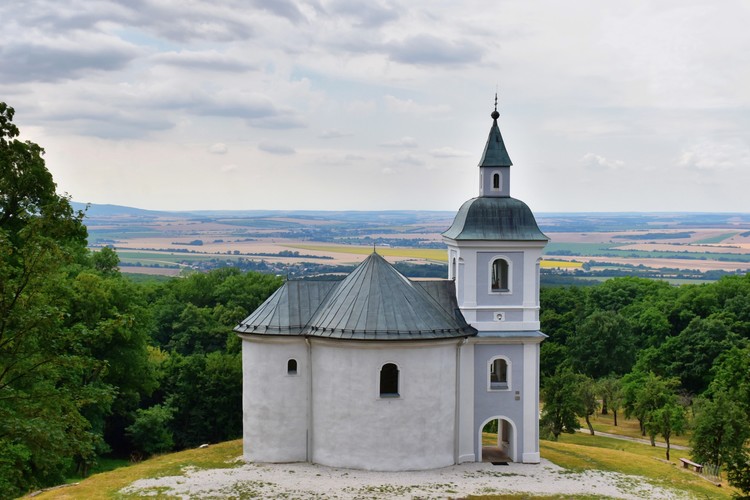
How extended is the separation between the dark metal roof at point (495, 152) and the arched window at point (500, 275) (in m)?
4.13

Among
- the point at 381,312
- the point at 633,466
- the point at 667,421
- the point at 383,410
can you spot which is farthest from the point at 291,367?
the point at 667,421

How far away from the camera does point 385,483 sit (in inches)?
1046

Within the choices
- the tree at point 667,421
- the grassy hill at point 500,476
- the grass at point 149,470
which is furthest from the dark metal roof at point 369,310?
the tree at point 667,421

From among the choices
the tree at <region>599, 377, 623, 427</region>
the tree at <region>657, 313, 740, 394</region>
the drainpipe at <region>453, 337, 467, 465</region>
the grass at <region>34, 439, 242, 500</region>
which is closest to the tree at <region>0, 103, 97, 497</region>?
the grass at <region>34, 439, 242, 500</region>

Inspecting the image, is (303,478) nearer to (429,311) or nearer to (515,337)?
(429,311)

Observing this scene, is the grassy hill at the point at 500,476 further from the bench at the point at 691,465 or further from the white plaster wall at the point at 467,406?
the white plaster wall at the point at 467,406

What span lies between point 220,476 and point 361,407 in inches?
228

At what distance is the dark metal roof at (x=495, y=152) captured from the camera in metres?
31.5

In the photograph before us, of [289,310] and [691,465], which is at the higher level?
[289,310]

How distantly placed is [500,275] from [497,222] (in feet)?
7.38


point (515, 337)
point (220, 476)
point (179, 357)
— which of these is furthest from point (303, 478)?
point (179, 357)

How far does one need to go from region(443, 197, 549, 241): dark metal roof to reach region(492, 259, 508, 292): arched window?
126 centimetres

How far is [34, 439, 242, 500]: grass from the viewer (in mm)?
25859

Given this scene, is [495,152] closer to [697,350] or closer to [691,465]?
[691,465]
